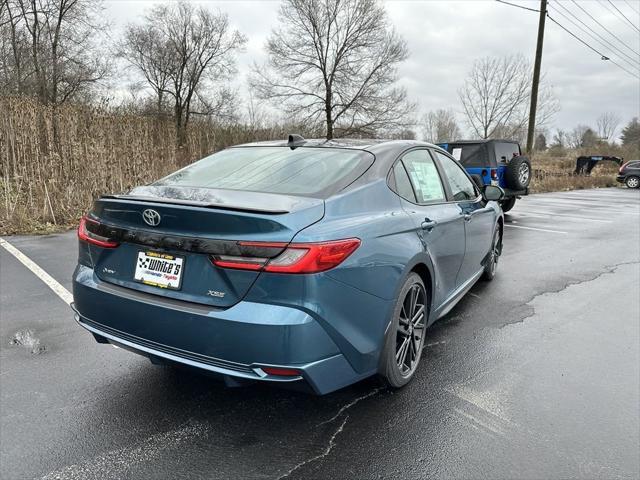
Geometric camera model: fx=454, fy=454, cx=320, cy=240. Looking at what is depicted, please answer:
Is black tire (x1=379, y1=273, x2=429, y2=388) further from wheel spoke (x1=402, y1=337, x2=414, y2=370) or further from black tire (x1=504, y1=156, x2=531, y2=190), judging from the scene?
black tire (x1=504, y1=156, x2=531, y2=190)

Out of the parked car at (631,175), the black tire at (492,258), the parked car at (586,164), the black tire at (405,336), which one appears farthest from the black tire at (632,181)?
the black tire at (405,336)

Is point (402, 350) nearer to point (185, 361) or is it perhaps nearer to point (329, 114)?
point (185, 361)

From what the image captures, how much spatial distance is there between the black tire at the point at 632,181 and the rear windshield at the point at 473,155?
67.6ft

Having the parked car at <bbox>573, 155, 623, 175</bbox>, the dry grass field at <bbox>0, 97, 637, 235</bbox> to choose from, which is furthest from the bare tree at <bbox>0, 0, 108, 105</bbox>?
the parked car at <bbox>573, 155, 623, 175</bbox>

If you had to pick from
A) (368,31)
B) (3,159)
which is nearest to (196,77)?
(368,31)

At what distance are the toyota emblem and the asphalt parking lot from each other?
1.12 metres

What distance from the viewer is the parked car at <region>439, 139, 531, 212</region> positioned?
417 inches

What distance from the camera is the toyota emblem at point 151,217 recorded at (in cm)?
234

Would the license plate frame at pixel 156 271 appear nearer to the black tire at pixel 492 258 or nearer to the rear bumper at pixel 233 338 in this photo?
the rear bumper at pixel 233 338

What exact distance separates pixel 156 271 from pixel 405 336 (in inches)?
61.9

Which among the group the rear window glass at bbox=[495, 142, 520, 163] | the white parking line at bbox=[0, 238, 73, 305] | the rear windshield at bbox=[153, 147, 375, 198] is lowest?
the white parking line at bbox=[0, 238, 73, 305]

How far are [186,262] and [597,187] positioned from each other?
29013mm

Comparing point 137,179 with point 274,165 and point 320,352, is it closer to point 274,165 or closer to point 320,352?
point 274,165

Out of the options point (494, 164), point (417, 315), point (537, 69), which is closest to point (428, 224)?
point (417, 315)
